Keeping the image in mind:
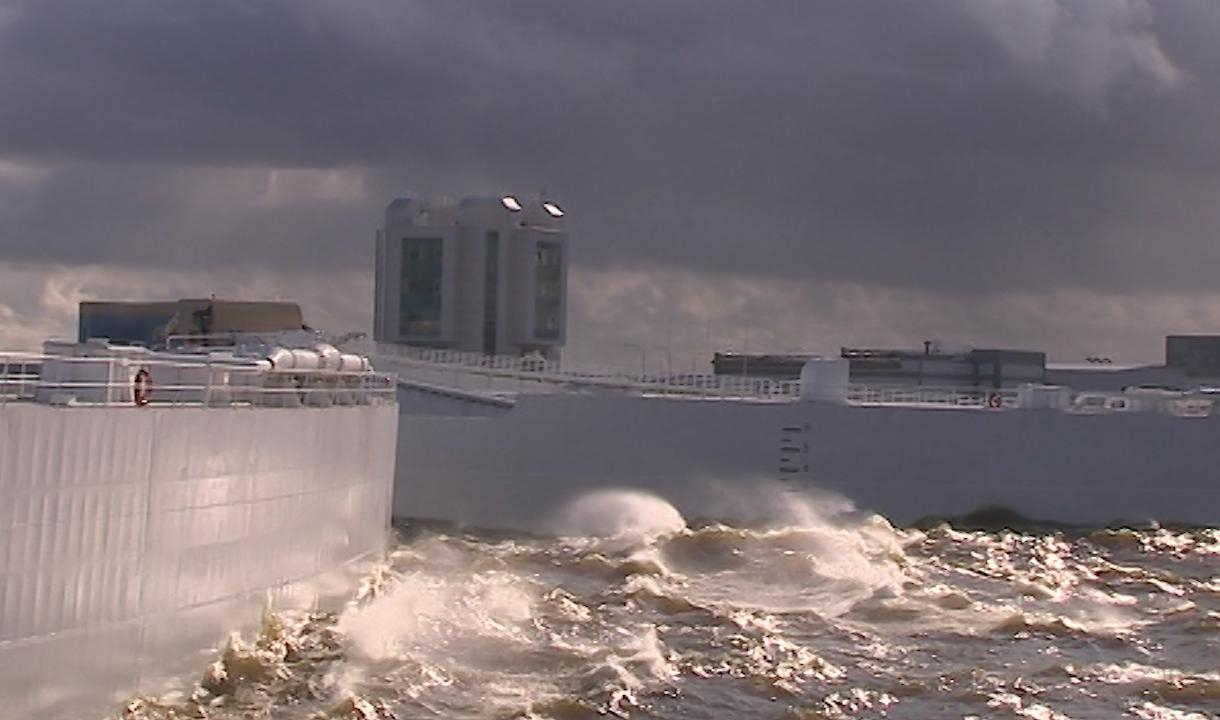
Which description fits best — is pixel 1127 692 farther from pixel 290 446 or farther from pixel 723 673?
pixel 290 446

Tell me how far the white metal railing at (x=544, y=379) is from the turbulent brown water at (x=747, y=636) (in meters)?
11.0

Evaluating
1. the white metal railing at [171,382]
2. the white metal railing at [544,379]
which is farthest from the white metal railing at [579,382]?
the white metal railing at [171,382]

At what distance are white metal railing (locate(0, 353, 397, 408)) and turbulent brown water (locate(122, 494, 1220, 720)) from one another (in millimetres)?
3103

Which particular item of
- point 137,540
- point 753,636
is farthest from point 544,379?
point 137,540

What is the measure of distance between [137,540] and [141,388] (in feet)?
6.46

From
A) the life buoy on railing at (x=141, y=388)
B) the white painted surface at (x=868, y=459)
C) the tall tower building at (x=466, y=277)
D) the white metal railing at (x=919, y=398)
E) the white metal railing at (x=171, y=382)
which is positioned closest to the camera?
the white metal railing at (x=171, y=382)

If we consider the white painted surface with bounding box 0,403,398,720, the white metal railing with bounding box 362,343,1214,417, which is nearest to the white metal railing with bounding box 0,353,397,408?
the white painted surface with bounding box 0,403,398,720

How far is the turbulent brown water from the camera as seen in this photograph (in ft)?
70.1

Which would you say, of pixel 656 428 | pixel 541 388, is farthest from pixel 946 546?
pixel 541 388

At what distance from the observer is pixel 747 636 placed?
26328 mm

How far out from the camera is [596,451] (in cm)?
4525

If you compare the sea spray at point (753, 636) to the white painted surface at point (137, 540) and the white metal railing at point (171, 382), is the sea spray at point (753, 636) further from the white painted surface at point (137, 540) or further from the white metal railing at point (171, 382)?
the white metal railing at point (171, 382)

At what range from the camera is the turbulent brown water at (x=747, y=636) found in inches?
841

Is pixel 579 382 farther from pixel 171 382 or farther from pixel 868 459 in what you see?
pixel 171 382
